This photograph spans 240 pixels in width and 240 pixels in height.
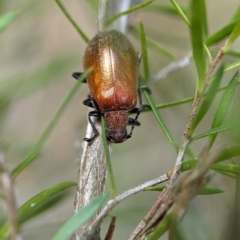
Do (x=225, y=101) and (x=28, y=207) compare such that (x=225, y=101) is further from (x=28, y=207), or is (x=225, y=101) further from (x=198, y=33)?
(x=28, y=207)

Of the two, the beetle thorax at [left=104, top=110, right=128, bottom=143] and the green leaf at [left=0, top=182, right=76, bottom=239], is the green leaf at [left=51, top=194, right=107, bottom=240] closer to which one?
the green leaf at [left=0, top=182, right=76, bottom=239]

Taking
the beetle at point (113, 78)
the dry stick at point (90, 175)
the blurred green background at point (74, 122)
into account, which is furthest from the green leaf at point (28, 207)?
the blurred green background at point (74, 122)

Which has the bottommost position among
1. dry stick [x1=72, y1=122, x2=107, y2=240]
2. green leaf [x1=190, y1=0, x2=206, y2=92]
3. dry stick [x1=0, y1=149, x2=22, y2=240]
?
dry stick [x1=0, y1=149, x2=22, y2=240]

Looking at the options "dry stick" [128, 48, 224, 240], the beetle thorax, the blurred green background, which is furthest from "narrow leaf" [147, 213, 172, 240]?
the blurred green background

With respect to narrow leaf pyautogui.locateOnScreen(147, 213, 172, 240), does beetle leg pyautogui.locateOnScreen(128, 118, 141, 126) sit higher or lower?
higher

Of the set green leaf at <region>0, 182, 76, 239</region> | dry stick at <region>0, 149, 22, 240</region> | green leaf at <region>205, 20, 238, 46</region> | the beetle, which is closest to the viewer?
dry stick at <region>0, 149, 22, 240</region>

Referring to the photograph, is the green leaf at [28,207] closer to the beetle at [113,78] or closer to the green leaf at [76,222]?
the green leaf at [76,222]

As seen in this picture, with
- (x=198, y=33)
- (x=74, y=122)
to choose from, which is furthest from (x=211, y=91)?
A: (x=74, y=122)

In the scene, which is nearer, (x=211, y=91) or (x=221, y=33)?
(x=211, y=91)

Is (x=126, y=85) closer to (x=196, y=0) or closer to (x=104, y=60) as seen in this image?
(x=104, y=60)
